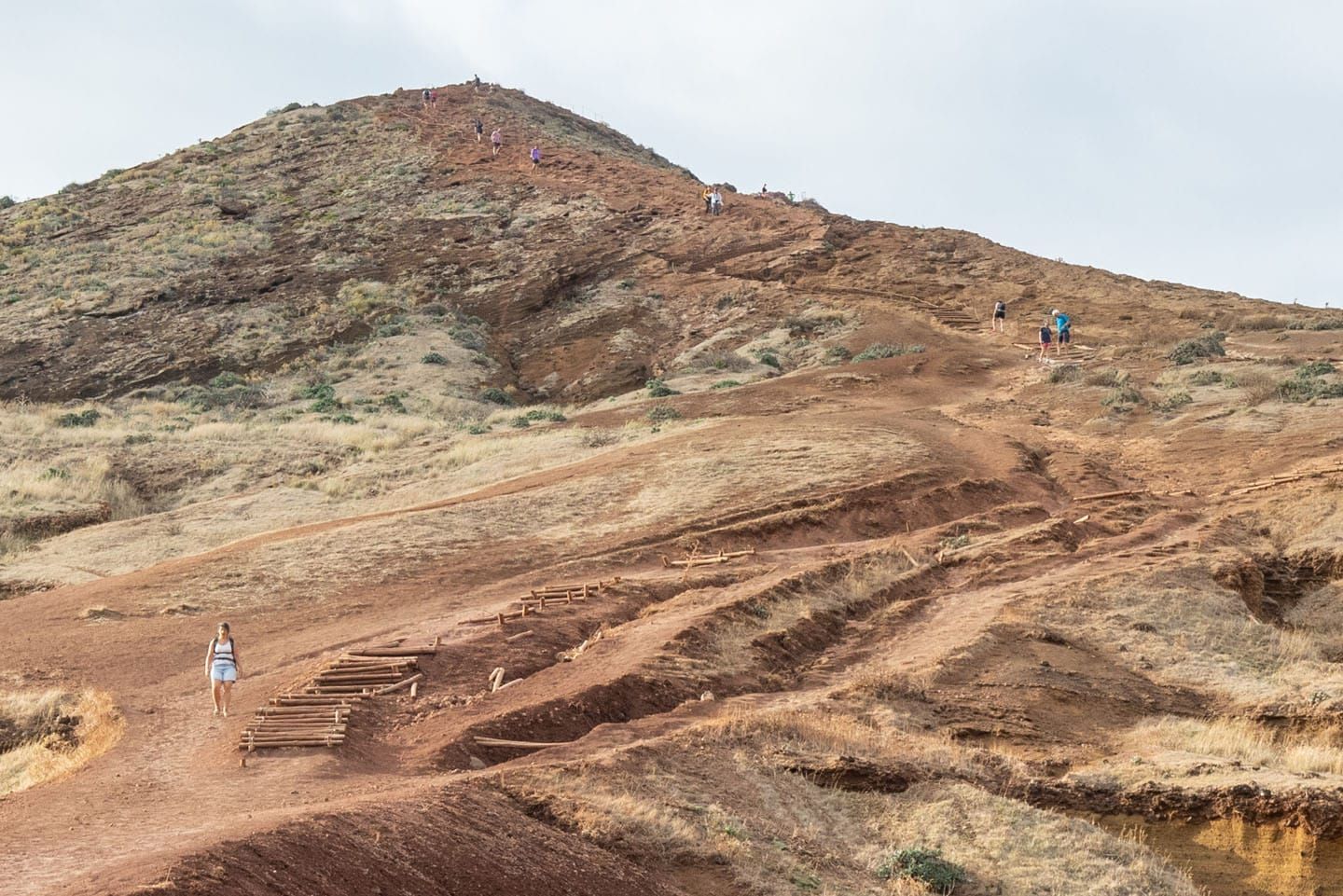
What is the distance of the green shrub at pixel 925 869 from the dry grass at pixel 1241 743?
383 cm

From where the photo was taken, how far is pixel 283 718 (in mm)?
13570

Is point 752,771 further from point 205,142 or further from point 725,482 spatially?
point 205,142

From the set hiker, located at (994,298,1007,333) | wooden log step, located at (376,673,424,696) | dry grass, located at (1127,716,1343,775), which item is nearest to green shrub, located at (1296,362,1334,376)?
hiker, located at (994,298,1007,333)

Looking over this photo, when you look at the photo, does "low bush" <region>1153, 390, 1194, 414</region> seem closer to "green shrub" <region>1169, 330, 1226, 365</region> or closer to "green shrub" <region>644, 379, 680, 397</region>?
"green shrub" <region>1169, 330, 1226, 365</region>

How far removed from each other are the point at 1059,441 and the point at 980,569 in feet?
27.8

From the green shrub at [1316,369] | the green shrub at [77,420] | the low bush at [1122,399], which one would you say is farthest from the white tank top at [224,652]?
the green shrub at [1316,369]

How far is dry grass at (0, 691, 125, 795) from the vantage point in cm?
1346

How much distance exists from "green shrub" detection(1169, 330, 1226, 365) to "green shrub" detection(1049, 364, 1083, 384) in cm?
237

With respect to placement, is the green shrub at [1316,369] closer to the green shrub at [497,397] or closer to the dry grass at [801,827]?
the dry grass at [801,827]

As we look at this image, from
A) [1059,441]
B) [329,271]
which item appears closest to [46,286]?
[329,271]

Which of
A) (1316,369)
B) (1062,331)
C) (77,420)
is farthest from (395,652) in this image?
(1062,331)

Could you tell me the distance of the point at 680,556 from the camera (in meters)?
21.2

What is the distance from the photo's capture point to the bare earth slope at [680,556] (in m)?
11.1

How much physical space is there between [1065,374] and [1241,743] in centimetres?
1891
